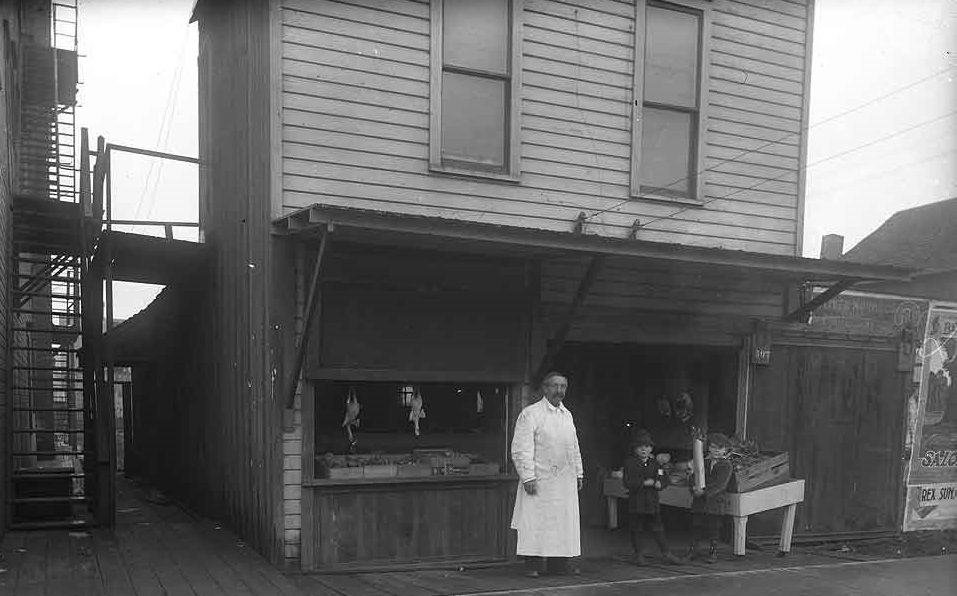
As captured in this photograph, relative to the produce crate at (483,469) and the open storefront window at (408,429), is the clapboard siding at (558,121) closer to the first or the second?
the open storefront window at (408,429)

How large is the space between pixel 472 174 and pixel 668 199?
223cm

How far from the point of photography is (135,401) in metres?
15.8

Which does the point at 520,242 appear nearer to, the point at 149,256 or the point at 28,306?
the point at 149,256

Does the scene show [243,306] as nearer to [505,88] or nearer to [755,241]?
[505,88]

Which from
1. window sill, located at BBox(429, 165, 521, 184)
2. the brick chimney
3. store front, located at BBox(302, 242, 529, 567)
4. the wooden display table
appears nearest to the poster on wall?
the wooden display table

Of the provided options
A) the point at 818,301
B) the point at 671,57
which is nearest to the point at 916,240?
the point at 818,301

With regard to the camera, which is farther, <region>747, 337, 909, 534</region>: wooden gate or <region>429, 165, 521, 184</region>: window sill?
<region>747, 337, 909, 534</region>: wooden gate

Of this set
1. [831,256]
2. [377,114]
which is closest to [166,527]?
[377,114]

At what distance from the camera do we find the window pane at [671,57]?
8.79 m

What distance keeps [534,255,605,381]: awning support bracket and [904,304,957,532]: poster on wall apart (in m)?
5.03

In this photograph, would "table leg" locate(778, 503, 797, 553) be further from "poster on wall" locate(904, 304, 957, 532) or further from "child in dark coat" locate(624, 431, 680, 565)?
"poster on wall" locate(904, 304, 957, 532)

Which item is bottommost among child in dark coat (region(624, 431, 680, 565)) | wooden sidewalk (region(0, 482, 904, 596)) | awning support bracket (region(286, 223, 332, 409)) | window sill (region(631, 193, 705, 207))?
wooden sidewalk (region(0, 482, 904, 596))

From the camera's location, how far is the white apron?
23.4 ft

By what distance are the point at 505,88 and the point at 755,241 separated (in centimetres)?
330
